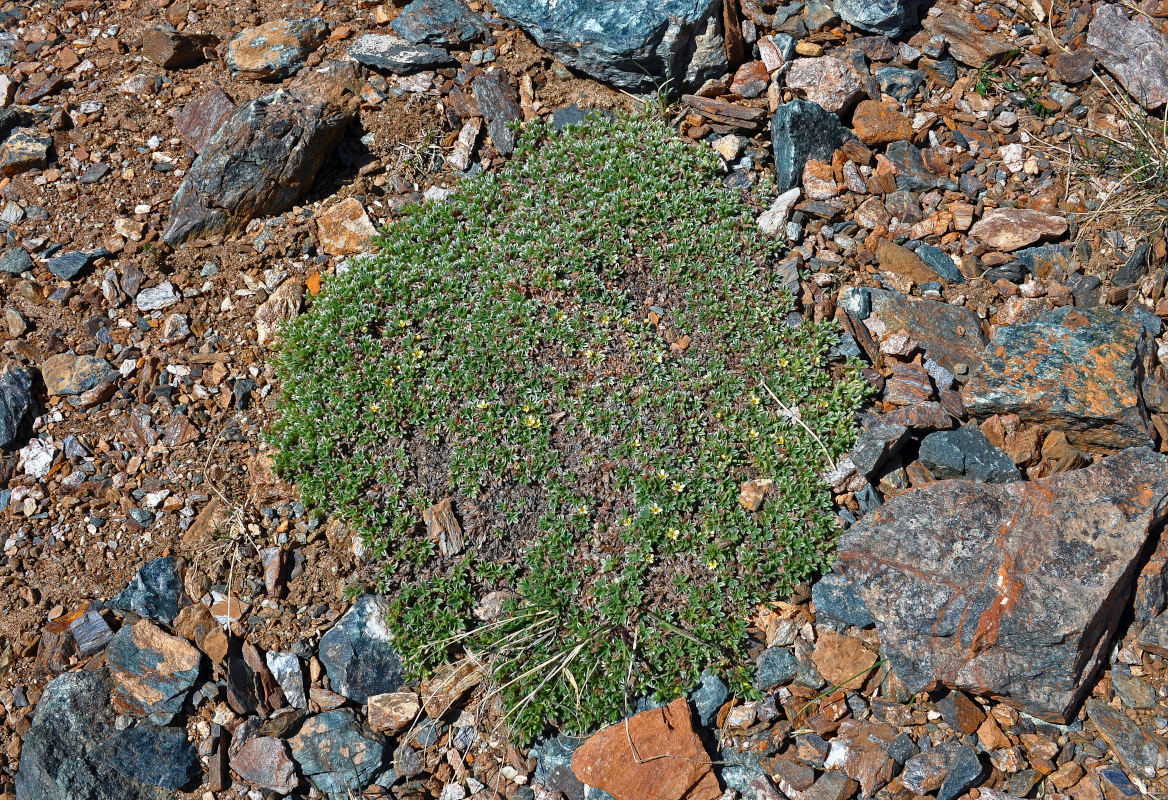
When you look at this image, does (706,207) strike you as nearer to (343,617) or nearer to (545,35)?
(545,35)

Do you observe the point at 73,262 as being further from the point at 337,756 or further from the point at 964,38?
the point at 964,38

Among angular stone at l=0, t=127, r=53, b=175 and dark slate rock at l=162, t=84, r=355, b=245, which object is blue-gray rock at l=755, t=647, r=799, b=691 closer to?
dark slate rock at l=162, t=84, r=355, b=245

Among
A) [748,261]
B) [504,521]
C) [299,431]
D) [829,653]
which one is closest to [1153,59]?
[748,261]

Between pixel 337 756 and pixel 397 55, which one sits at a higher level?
pixel 397 55

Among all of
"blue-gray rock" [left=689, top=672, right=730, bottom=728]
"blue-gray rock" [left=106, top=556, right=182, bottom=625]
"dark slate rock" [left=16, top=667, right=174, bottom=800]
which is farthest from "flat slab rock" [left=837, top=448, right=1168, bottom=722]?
"dark slate rock" [left=16, top=667, right=174, bottom=800]

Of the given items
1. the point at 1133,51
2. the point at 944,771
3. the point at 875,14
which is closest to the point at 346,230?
the point at 875,14
